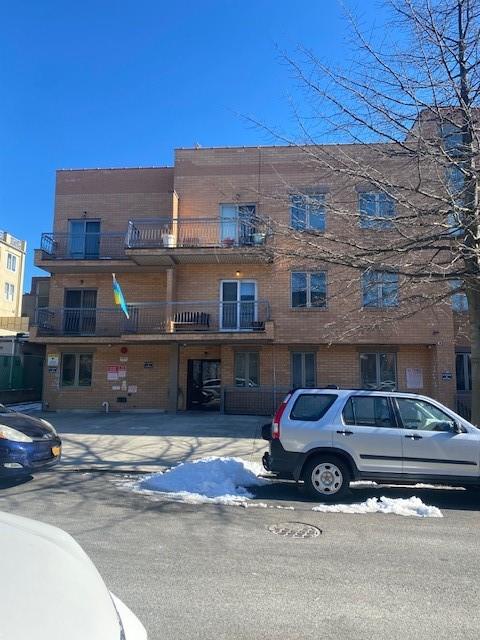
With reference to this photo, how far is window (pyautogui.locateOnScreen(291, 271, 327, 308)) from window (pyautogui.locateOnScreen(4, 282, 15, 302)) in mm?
40352

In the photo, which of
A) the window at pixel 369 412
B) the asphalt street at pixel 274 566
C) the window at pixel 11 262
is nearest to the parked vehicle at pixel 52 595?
the asphalt street at pixel 274 566

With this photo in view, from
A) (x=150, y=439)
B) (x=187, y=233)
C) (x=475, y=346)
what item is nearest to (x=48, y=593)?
(x=475, y=346)

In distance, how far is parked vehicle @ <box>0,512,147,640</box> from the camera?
166 centimetres

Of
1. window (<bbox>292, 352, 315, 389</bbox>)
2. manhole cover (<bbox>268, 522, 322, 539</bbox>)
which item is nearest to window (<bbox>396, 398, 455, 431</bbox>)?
manhole cover (<bbox>268, 522, 322, 539</bbox>)

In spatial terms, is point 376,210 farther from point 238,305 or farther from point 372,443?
point 238,305

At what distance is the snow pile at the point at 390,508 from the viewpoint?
21.6ft

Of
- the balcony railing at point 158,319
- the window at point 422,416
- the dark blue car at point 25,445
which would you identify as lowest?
the dark blue car at point 25,445

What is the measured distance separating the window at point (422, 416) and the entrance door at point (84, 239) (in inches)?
643

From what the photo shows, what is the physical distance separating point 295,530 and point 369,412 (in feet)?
8.10

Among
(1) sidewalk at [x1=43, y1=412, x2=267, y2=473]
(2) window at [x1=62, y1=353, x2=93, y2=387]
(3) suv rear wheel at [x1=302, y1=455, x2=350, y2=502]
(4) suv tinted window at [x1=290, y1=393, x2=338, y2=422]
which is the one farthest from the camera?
(2) window at [x1=62, y1=353, x2=93, y2=387]

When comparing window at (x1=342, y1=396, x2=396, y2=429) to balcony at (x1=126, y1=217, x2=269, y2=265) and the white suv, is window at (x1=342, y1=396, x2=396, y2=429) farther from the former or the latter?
balcony at (x1=126, y1=217, x2=269, y2=265)

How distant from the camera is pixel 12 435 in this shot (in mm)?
7551

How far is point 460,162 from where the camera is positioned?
8.27 m

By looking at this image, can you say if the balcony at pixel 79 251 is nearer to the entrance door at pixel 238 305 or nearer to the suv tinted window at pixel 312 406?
the entrance door at pixel 238 305
